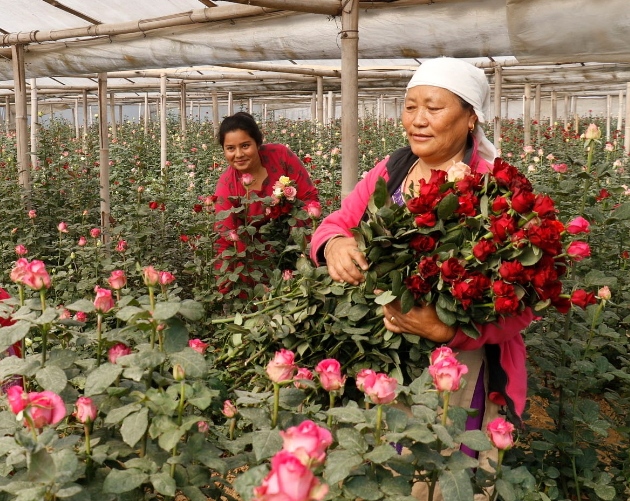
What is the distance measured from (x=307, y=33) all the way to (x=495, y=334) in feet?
7.15

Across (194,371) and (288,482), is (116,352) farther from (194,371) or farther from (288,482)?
(288,482)

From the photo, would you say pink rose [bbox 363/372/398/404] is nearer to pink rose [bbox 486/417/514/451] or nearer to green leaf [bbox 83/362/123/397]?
pink rose [bbox 486/417/514/451]

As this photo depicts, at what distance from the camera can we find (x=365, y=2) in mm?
3146

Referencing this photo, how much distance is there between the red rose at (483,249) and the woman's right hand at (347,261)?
274 millimetres

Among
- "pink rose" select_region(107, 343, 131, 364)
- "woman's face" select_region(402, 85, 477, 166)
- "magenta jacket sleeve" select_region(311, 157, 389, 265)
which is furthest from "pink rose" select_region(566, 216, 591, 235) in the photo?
"pink rose" select_region(107, 343, 131, 364)

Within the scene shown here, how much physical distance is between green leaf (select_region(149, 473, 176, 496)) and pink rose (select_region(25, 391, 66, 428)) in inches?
7.2

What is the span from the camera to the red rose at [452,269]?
1426 mm

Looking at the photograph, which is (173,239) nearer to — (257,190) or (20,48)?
(257,190)

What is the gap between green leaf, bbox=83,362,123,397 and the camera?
3.97ft

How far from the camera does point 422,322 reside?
1.59 m

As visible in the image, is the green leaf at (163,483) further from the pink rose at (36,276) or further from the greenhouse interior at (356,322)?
the pink rose at (36,276)

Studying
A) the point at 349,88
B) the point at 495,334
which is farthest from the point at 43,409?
the point at 349,88

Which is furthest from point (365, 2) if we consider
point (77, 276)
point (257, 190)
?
point (77, 276)

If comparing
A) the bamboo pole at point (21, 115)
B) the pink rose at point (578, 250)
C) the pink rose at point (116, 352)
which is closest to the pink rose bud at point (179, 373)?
the pink rose at point (116, 352)
